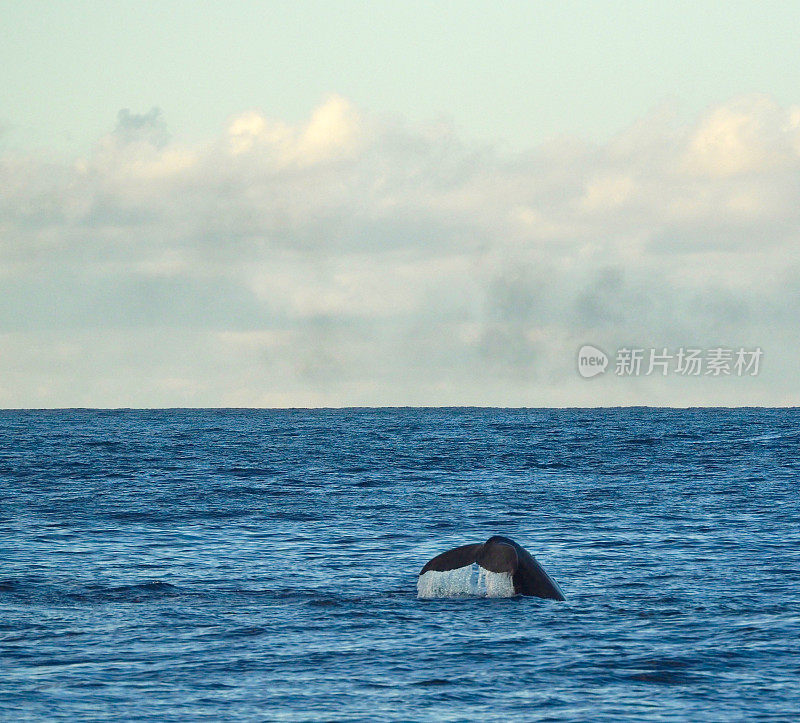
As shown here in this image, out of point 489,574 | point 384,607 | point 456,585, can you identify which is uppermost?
point 489,574

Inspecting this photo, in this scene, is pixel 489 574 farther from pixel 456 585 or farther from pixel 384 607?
pixel 384 607

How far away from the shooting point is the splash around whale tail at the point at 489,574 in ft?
70.0

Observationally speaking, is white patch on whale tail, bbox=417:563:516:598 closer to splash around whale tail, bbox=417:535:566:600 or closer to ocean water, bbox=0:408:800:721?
splash around whale tail, bbox=417:535:566:600

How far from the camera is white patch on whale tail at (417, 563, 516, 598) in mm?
21625

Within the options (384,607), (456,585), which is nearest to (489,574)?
(456,585)

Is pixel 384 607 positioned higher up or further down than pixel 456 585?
further down

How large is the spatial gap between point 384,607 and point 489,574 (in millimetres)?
2258

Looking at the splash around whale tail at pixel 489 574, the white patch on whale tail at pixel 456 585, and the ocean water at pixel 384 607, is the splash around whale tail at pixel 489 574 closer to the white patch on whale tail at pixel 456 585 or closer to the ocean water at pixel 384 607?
the white patch on whale tail at pixel 456 585

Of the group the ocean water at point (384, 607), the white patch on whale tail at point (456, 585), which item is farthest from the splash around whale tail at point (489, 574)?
the ocean water at point (384, 607)

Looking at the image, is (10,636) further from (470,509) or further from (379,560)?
(470,509)

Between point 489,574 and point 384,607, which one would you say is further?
point 489,574

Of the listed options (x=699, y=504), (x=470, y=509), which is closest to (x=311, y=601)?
(x=470, y=509)

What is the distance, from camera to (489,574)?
853 inches

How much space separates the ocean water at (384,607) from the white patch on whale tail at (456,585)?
34 cm
